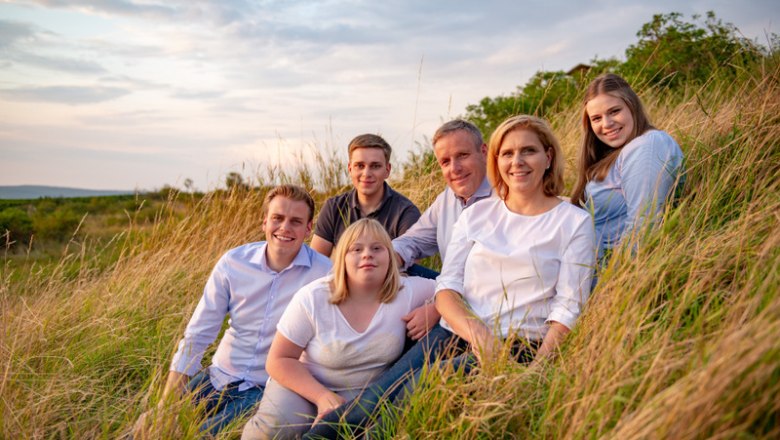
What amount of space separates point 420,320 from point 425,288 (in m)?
0.29

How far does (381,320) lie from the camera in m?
3.03

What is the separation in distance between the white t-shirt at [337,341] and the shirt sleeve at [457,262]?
1.05ft

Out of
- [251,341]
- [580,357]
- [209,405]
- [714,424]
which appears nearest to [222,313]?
[251,341]

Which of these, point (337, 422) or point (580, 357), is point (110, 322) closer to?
point (337, 422)

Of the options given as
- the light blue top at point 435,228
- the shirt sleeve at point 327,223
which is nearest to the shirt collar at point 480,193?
the light blue top at point 435,228

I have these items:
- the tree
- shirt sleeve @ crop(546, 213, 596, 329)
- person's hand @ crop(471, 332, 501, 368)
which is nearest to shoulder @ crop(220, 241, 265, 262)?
person's hand @ crop(471, 332, 501, 368)

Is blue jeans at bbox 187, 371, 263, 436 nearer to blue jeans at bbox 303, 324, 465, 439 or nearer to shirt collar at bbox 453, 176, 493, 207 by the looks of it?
blue jeans at bbox 303, 324, 465, 439

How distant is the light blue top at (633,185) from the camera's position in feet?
10.1

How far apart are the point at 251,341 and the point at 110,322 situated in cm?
171

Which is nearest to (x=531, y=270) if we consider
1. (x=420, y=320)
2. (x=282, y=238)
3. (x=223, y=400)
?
(x=420, y=320)

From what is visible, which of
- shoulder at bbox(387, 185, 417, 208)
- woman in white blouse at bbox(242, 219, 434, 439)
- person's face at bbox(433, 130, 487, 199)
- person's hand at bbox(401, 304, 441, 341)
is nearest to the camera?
woman in white blouse at bbox(242, 219, 434, 439)

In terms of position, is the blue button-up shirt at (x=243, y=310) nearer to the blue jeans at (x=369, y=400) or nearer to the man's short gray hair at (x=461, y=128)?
the blue jeans at (x=369, y=400)

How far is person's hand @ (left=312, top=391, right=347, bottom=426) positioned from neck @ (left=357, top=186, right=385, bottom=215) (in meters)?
1.86

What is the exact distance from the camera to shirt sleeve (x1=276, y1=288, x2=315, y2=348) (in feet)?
9.77
